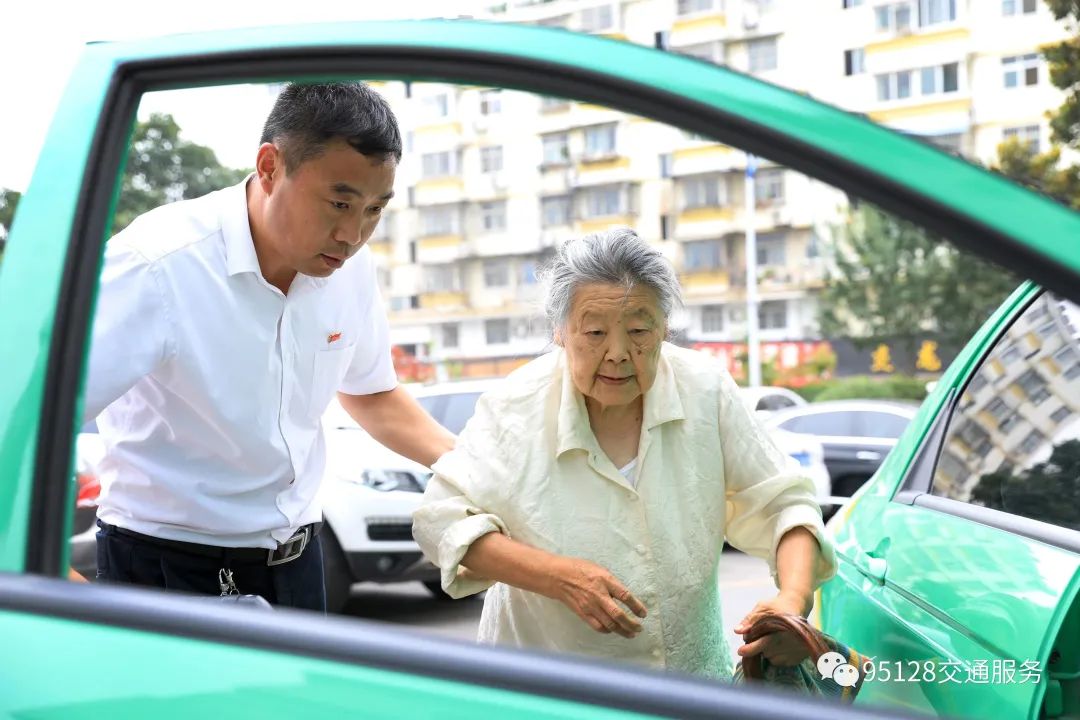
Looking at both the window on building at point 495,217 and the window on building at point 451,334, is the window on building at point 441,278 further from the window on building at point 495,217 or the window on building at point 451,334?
the window on building at point 495,217

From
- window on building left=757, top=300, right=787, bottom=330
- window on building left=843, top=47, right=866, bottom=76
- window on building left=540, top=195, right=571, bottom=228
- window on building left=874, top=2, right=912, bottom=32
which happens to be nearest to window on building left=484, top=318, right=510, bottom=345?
window on building left=540, top=195, right=571, bottom=228

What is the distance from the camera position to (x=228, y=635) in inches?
38.8

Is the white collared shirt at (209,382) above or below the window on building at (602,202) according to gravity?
below

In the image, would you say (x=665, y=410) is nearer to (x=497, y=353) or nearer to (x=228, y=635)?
(x=228, y=635)

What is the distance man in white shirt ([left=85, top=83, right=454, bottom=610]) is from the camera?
1.80 meters

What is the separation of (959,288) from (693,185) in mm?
24665

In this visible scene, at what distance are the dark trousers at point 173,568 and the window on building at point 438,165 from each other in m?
57.8

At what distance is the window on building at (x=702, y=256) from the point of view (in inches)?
1892

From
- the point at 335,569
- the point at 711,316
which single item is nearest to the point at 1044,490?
the point at 335,569

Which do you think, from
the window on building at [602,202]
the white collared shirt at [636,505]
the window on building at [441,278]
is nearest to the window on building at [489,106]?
the window on building at [602,202]

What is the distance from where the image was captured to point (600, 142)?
53.1 metres

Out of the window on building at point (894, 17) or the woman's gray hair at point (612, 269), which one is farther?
the window on building at point (894, 17)

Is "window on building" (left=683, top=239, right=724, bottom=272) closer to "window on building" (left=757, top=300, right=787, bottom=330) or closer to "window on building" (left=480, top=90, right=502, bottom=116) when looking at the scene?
"window on building" (left=757, top=300, right=787, bottom=330)

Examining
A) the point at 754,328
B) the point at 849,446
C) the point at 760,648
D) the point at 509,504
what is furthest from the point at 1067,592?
the point at 754,328
